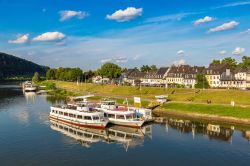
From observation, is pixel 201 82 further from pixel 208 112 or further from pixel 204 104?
pixel 208 112

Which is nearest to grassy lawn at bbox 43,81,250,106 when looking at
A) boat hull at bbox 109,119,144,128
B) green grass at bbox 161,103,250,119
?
green grass at bbox 161,103,250,119

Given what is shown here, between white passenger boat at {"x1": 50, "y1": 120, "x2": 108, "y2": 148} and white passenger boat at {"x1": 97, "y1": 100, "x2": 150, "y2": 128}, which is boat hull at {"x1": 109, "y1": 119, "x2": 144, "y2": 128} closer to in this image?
white passenger boat at {"x1": 97, "y1": 100, "x2": 150, "y2": 128}

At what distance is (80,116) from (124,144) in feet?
75.5

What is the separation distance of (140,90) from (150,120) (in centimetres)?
5774

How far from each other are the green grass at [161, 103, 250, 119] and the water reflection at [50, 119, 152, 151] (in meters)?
21.7

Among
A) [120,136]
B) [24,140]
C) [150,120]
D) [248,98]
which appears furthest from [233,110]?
[24,140]

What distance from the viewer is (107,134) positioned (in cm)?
8194

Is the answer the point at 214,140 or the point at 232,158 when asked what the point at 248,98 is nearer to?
the point at 214,140

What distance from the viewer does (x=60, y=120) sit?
98.5m

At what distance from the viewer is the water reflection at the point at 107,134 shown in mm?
73875

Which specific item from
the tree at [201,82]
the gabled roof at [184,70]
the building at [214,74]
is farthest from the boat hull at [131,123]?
the gabled roof at [184,70]

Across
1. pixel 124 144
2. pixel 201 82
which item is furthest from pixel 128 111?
pixel 201 82

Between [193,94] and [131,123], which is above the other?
[193,94]

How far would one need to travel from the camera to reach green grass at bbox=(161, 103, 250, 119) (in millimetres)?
95000
